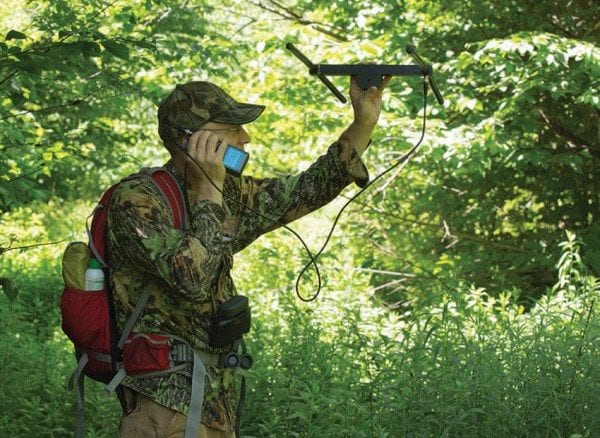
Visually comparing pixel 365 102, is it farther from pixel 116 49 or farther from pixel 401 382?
pixel 401 382

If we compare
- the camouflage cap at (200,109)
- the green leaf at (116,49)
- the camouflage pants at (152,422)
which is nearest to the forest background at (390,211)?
the green leaf at (116,49)

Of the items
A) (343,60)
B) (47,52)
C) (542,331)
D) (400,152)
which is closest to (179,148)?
(47,52)

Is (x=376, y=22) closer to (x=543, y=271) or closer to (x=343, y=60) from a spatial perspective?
(x=343, y=60)

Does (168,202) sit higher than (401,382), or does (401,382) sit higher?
(168,202)

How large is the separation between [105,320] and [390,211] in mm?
7605

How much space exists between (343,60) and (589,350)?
436 centimetres

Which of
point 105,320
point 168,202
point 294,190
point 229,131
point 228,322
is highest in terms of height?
point 229,131

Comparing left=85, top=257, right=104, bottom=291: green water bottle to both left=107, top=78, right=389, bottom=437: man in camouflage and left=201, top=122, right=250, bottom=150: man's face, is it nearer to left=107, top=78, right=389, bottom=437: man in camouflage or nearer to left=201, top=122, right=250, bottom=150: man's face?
left=107, top=78, right=389, bottom=437: man in camouflage

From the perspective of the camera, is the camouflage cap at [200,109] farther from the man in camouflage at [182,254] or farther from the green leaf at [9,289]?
the green leaf at [9,289]

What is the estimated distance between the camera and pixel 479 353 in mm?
4918

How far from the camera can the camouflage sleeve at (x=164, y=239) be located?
3004mm

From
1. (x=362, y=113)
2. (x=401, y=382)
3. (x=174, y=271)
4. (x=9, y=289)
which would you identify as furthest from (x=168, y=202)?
(x=401, y=382)

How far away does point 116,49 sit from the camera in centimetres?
457

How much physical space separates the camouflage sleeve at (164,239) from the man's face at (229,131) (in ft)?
0.93
